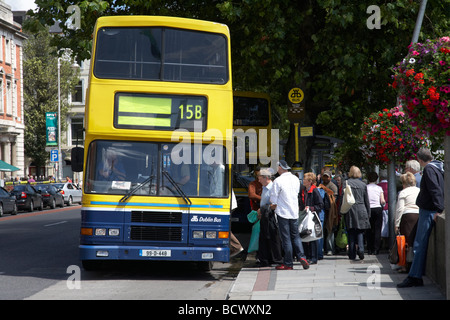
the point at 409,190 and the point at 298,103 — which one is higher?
the point at 298,103

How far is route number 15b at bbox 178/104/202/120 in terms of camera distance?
11938mm

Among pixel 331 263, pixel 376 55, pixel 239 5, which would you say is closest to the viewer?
pixel 331 263

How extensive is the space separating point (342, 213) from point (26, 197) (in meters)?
26.3

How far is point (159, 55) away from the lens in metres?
12.2

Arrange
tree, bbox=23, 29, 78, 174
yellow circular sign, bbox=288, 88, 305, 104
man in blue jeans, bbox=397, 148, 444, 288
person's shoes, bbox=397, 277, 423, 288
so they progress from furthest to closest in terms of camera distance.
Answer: tree, bbox=23, 29, 78, 174, yellow circular sign, bbox=288, 88, 305, 104, person's shoes, bbox=397, 277, 423, 288, man in blue jeans, bbox=397, 148, 444, 288

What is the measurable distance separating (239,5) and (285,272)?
7.68 meters

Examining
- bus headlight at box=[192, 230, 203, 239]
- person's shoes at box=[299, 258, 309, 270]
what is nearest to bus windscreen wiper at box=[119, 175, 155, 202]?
bus headlight at box=[192, 230, 203, 239]

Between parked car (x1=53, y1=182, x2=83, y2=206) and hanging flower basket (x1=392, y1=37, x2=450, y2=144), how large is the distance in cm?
3876

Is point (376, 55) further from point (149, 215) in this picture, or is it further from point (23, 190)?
point (23, 190)

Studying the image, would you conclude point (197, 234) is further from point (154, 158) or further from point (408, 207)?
point (408, 207)

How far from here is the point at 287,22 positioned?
57.6 ft

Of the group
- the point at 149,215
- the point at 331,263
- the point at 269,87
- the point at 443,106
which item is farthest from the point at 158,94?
the point at 269,87

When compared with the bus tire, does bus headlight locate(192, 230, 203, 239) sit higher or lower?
higher

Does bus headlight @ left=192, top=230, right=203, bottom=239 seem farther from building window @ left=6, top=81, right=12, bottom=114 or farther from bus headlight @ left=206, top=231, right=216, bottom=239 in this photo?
building window @ left=6, top=81, right=12, bottom=114
